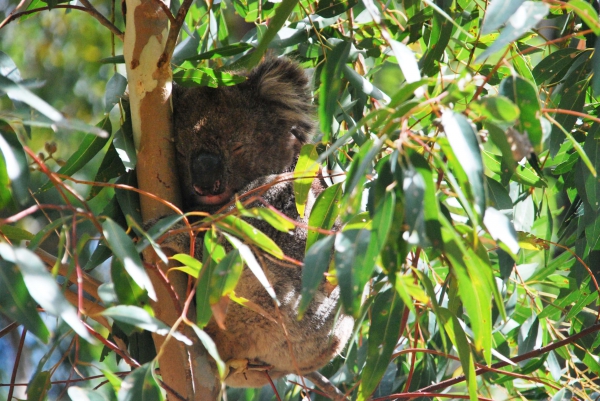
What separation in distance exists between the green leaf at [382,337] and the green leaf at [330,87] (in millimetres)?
462

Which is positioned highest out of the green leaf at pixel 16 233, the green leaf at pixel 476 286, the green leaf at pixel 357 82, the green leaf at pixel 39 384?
the green leaf at pixel 357 82

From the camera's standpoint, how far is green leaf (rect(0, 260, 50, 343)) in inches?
57.7

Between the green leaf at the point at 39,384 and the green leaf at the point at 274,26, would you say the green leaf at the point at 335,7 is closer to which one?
the green leaf at the point at 274,26

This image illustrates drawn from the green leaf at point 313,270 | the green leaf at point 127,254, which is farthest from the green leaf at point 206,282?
the green leaf at point 313,270

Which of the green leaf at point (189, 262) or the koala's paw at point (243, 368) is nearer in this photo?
the green leaf at point (189, 262)

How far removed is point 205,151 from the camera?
2682 mm

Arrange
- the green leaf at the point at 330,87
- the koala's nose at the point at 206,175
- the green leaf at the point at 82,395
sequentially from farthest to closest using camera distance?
the koala's nose at the point at 206,175 → the green leaf at the point at 330,87 → the green leaf at the point at 82,395

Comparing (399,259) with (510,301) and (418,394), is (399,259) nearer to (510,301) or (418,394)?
(418,394)

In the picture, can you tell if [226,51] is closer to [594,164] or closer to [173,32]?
[173,32]

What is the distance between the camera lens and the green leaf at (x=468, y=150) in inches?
45.4

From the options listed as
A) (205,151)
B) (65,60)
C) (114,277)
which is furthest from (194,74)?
(65,60)

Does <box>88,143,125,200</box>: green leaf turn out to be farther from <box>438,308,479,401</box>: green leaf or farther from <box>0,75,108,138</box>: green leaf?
<box>438,308,479,401</box>: green leaf

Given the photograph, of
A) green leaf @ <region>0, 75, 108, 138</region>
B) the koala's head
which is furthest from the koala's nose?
green leaf @ <region>0, 75, 108, 138</region>

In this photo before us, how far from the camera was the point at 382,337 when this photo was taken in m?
1.67
